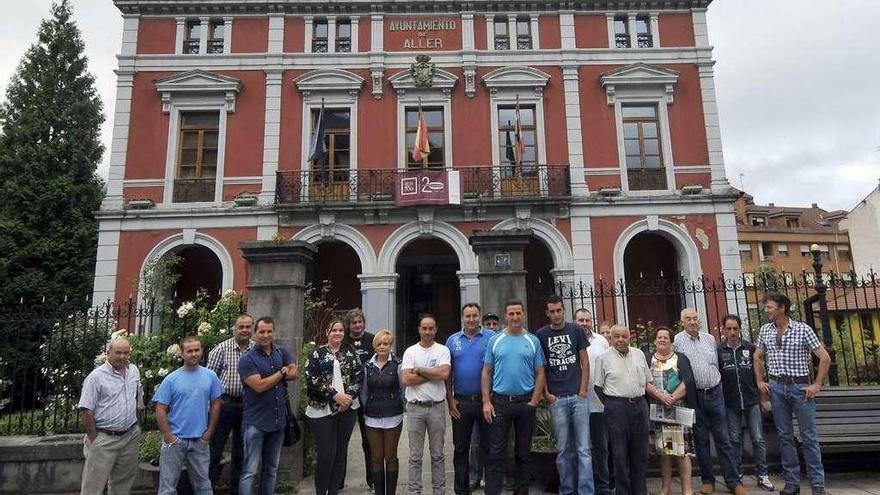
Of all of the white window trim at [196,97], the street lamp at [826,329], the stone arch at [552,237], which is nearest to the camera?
the street lamp at [826,329]

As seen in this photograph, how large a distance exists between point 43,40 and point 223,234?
1407 cm

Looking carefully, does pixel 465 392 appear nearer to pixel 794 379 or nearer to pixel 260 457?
pixel 260 457

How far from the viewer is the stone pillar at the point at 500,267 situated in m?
6.51

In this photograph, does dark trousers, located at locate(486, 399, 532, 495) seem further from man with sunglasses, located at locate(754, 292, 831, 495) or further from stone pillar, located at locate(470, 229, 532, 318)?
man with sunglasses, located at locate(754, 292, 831, 495)

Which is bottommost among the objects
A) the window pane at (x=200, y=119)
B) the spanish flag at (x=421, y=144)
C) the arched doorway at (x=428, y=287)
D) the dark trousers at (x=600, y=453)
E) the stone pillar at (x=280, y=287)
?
the dark trousers at (x=600, y=453)

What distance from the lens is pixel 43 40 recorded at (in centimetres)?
2117

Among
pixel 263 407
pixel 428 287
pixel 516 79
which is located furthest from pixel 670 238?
pixel 263 407

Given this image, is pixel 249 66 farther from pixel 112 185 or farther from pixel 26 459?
pixel 26 459

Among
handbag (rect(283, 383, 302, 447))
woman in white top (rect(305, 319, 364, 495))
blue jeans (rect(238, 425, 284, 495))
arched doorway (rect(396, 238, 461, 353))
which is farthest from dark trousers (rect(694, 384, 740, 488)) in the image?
arched doorway (rect(396, 238, 461, 353))

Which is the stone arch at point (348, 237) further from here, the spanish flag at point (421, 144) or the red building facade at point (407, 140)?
the spanish flag at point (421, 144)

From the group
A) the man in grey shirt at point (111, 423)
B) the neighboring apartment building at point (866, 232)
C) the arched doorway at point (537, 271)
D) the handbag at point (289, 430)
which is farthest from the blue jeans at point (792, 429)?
the neighboring apartment building at point (866, 232)

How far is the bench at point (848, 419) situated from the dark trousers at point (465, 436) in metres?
3.43

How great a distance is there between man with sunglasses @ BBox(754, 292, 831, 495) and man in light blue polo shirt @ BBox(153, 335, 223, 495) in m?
5.71

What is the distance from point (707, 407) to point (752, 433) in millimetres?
798
